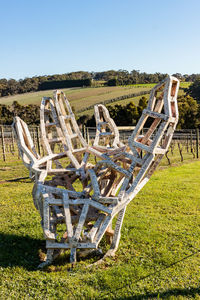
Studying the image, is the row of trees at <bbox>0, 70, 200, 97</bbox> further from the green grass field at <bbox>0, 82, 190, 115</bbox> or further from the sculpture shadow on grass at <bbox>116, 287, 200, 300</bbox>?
the sculpture shadow on grass at <bbox>116, 287, 200, 300</bbox>

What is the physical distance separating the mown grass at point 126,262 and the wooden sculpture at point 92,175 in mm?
364

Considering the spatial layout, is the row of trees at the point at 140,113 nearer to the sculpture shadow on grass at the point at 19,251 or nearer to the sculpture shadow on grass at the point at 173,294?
the sculpture shadow on grass at the point at 19,251

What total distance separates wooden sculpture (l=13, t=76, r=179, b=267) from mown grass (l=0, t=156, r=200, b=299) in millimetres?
364

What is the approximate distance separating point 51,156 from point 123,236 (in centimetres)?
227

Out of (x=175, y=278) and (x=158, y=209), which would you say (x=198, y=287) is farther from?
(x=158, y=209)

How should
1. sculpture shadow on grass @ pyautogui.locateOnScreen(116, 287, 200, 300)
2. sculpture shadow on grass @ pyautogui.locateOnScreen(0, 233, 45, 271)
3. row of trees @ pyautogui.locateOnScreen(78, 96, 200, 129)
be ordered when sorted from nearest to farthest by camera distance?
sculpture shadow on grass @ pyautogui.locateOnScreen(116, 287, 200, 300)
sculpture shadow on grass @ pyautogui.locateOnScreen(0, 233, 45, 271)
row of trees @ pyautogui.locateOnScreen(78, 96, 200, 129)

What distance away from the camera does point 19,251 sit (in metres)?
5.52

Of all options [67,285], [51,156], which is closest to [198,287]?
[67,285]

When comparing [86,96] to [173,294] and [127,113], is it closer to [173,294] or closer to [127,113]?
[127,113]

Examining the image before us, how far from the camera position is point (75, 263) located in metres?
4.89

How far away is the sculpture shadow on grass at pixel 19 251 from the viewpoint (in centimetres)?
503

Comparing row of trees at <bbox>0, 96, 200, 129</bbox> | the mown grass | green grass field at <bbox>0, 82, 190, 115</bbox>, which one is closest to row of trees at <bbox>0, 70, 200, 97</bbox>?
green grass field at <bbox>0, 82, 190, 115</bbox>

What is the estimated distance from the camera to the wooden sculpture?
4.68 metres

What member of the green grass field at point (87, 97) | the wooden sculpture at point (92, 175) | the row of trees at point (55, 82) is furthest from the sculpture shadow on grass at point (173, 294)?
the row of trees at point (55, 82)
